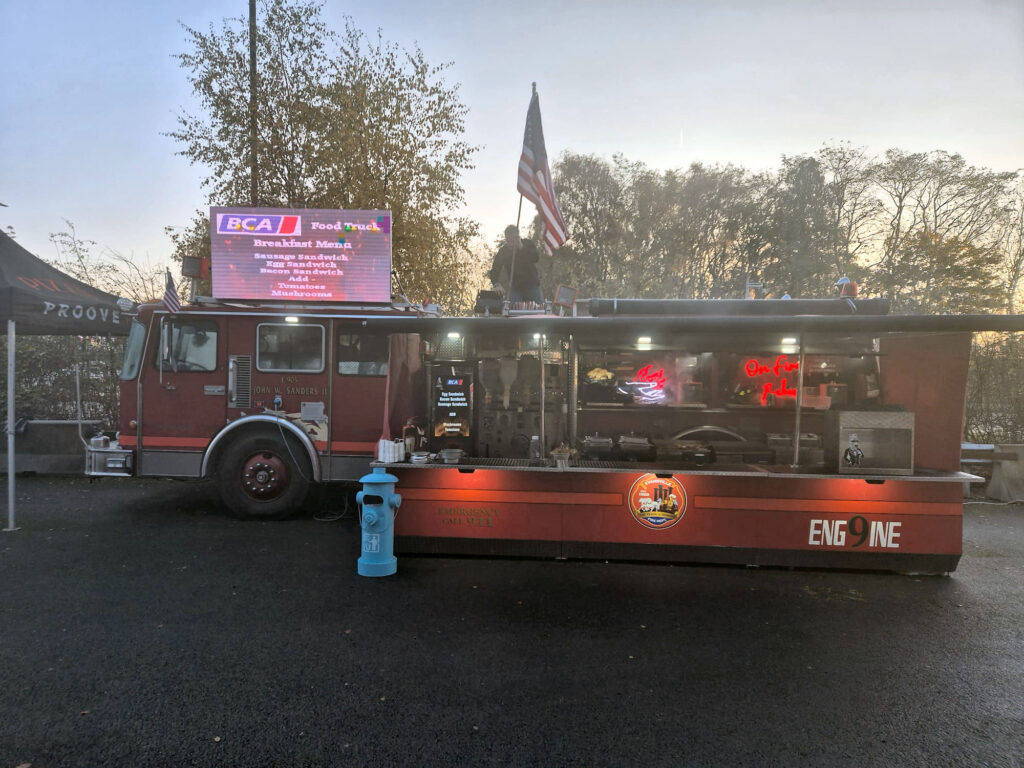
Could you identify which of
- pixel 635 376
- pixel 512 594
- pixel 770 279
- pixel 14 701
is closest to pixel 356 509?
pixel 512 594

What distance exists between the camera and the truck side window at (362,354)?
7559 millimetres

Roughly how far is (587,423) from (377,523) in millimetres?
3105

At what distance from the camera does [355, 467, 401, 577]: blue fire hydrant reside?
5484 millimetres

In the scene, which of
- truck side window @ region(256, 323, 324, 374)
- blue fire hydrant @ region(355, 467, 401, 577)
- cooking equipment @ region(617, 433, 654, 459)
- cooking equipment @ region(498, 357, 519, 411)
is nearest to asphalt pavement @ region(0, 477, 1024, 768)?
blue fire hydrant @ region(355, 467, 401, 577)

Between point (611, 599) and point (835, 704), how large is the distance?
1.94 metres

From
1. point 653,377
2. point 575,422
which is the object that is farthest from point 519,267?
point 575,422

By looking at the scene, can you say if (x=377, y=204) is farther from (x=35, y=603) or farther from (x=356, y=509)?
(x=35, y=603)

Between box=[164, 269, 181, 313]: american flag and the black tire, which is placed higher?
box=[164, 269, 181, 313]: american flag

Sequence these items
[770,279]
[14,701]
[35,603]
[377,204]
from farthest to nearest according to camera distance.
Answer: [770,279] < [377,204] < [35,603] < [14,701]

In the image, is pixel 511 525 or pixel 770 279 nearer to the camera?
pixel 511 525

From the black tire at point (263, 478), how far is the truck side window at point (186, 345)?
1168mm

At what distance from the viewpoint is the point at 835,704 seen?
133 inches

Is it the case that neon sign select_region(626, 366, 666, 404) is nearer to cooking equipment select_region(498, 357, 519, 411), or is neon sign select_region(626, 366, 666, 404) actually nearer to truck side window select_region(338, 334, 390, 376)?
cooking equipment select_region(498, 357, 519, 411)

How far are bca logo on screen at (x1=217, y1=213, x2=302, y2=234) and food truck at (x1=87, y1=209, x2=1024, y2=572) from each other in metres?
0.04
